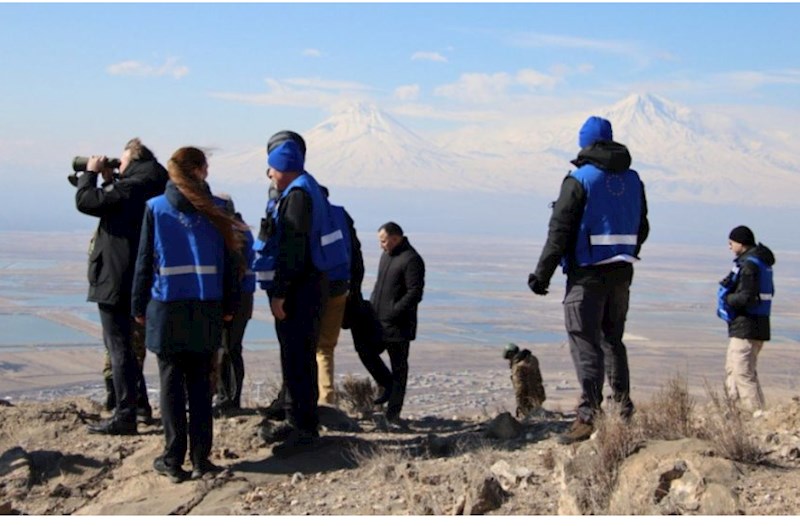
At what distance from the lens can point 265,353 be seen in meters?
52.9

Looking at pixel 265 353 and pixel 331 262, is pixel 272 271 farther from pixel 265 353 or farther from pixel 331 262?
pixel 265 353

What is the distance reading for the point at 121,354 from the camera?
7.90 meters

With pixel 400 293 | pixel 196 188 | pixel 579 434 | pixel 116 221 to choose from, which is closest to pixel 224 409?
pixel 400 293

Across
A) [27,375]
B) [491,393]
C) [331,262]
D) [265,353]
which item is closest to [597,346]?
[331,262]

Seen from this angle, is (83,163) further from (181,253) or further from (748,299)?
(748,299)

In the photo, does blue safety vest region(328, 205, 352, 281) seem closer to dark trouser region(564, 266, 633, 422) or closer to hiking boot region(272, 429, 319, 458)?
hiking boot region(272, 429, 319, 458)

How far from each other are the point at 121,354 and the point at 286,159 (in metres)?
1.83

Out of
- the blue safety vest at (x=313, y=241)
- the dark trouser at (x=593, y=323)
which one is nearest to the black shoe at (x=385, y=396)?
the blue safety vest at (x=313, y=241)

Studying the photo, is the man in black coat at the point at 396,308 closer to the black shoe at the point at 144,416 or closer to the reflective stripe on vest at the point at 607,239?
the black shoe at the point at 144,416

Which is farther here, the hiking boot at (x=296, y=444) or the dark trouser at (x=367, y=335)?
Answer: the dark trouser at (x=367, y=335)

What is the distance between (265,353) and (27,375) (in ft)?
39.7

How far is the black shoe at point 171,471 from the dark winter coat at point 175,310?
699mm

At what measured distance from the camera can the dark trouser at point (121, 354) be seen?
309 inches

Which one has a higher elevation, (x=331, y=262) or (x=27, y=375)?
(x=331, y=262)
